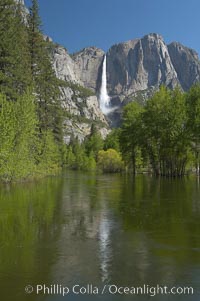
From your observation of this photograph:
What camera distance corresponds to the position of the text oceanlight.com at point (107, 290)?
854 centimetres

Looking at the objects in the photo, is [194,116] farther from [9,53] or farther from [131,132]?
[9,53]

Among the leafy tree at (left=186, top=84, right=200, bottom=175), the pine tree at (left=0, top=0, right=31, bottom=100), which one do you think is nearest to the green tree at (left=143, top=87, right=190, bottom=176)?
the leafy tree at (left=186, top=84, right=200, bottom=175)

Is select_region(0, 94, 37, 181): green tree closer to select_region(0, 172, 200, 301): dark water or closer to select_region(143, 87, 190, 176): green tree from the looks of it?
select_region(0, 172, 200, 301): dark water

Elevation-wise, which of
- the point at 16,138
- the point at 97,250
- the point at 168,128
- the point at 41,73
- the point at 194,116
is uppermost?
the point at 41,73

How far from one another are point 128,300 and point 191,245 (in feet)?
17.8

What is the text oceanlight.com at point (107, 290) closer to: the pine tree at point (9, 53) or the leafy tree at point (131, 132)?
the pine tree at point (9, 53)

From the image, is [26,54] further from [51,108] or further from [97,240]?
[97,240]

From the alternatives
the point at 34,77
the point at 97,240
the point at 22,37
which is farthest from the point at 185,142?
the point at 97,240

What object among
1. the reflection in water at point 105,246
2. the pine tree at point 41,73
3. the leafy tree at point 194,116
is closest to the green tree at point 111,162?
the pine tree at point 41,73

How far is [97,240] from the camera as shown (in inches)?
545

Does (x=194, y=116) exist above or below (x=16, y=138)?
above

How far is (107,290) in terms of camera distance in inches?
342

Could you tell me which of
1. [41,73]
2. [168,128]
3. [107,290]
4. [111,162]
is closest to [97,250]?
[107,290]

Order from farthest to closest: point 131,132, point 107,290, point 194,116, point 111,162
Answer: point 111,162, point 131,132, point 194,116, point 107,290
